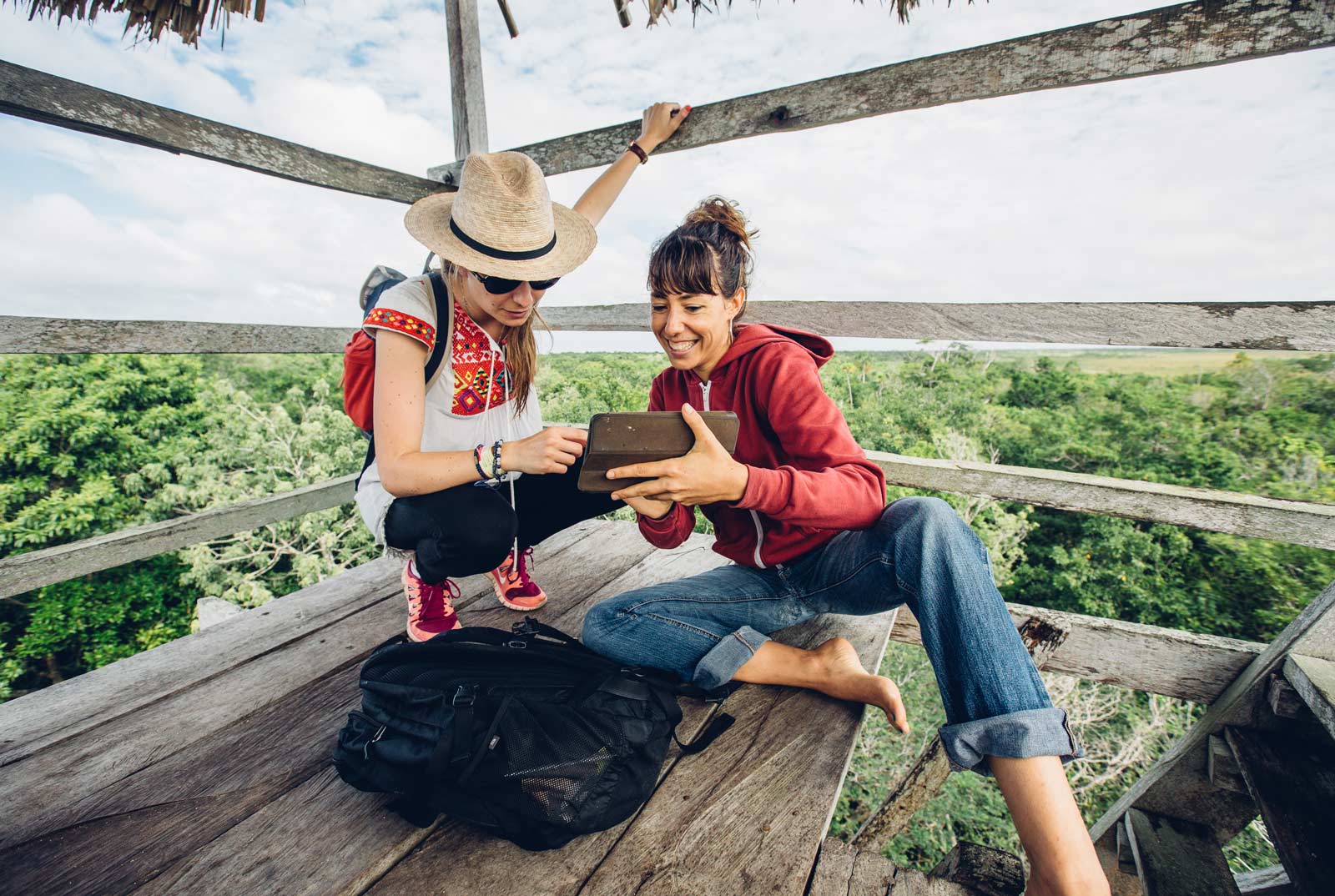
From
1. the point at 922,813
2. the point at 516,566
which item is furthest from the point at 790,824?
the point at 922,813

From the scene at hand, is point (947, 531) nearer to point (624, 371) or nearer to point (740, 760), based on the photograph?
point (740, 760)

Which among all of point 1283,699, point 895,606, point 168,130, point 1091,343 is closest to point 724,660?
point 895,606

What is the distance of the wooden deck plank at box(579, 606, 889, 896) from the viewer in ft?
3.18

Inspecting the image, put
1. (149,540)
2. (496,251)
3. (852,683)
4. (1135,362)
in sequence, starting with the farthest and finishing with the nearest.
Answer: (1135,362), (149,540), (496,251), (852,683)

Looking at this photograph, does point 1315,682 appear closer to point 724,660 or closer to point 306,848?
point 724,660

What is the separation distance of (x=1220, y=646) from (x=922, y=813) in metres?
6.13

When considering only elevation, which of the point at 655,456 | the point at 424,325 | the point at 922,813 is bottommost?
the point at 922,813

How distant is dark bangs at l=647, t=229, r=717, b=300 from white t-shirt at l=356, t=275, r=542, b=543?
588mm

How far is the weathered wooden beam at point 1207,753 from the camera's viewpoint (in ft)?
5.02

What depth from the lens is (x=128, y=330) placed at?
5.49 ft

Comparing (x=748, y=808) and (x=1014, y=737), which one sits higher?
(x=1014, y=737)

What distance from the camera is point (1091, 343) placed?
153 cm

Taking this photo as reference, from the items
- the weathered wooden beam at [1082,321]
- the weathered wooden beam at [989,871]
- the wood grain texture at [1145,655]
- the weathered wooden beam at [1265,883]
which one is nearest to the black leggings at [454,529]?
the weathered wooden beam at [1082,321]

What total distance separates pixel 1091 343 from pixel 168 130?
265 cm
